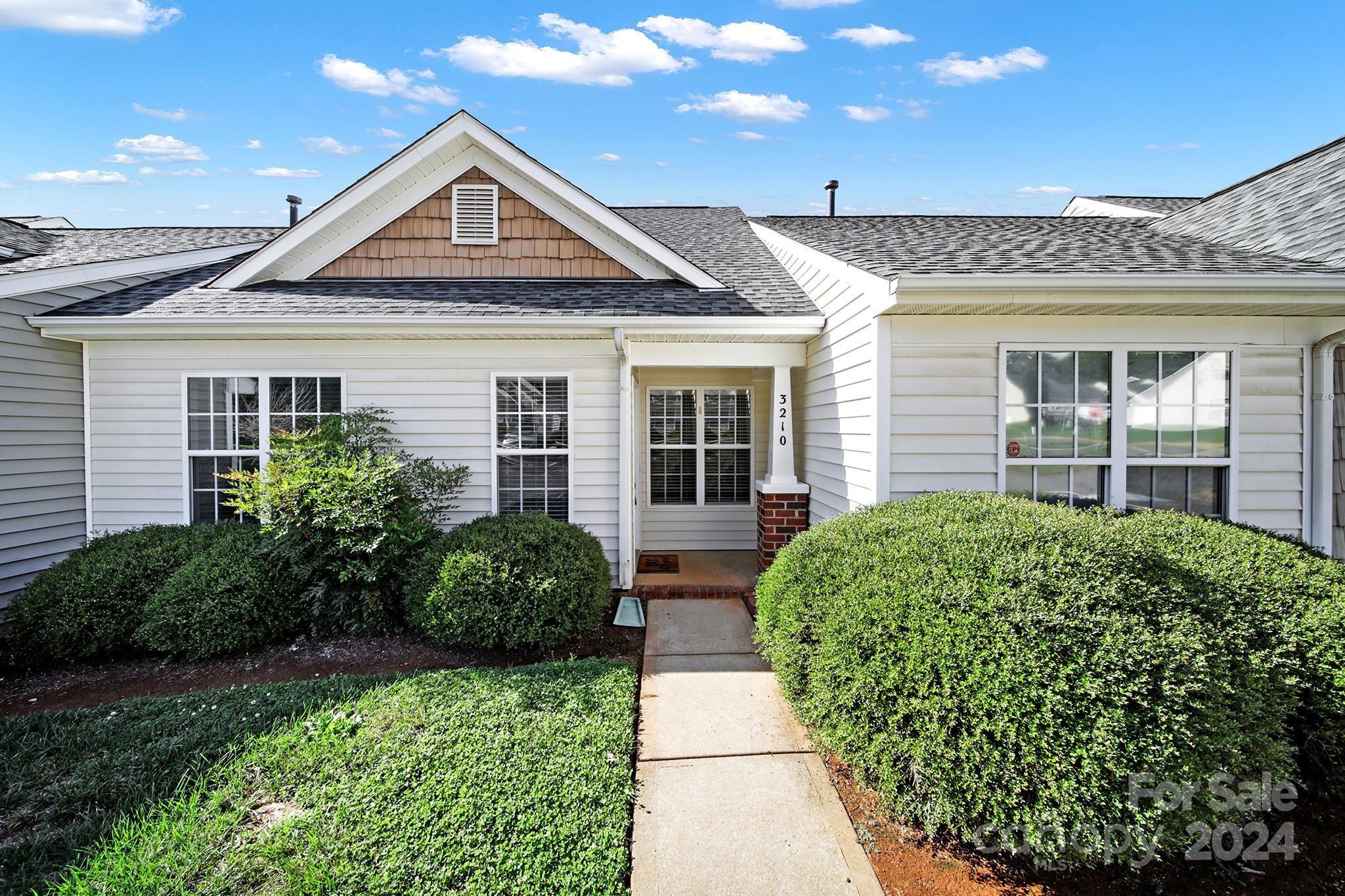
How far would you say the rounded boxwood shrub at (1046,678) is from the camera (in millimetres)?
2287

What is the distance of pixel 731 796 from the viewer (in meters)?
3.02

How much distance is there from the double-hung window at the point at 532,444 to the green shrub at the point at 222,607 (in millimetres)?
2117

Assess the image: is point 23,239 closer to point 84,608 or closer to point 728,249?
point 84,608

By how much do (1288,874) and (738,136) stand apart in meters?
12.8

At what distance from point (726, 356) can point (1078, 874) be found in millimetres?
4912

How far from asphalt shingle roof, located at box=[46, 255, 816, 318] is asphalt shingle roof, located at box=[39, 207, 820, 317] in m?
0.01

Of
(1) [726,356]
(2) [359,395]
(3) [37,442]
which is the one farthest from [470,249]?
(3) [37,442]

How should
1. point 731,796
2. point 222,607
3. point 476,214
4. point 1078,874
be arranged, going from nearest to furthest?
point 1078,874
point 731,796
point 222,607
point 476,214

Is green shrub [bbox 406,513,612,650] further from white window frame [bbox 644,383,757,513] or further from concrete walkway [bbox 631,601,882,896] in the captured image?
white window frame [bbox 644,383,757,513]

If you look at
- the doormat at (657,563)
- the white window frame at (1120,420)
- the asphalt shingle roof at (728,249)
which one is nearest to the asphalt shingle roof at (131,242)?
the asphalt shingle roof at (728,249)

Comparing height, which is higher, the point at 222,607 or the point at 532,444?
the point at 532,444

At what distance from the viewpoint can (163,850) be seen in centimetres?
259

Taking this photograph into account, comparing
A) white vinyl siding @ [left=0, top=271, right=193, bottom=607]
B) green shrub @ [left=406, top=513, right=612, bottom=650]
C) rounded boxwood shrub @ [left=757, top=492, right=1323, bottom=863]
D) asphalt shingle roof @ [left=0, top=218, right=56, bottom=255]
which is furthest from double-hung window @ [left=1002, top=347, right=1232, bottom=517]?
asphalt shingle roof @ [left=0, top=218, right=56, bottom=255]

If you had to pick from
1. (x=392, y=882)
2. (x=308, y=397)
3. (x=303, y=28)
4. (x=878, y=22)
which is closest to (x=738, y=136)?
(x=878, y=22)
